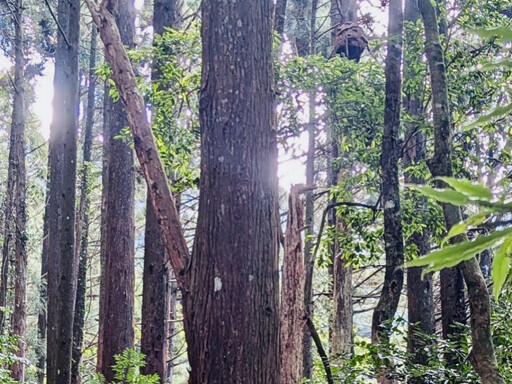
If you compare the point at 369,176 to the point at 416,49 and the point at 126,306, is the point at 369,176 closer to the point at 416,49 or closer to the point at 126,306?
the point at 416,49

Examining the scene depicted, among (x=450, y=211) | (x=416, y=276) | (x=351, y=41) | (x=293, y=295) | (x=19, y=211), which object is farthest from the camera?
(x=19, y=211)

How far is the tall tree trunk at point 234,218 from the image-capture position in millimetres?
2934

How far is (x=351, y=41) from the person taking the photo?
6.81 m

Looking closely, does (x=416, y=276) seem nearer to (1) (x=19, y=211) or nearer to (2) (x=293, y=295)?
(2) (x=293, y=295)

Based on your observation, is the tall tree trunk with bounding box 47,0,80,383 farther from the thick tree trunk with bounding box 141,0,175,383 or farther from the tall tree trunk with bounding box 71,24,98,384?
the tall tree trunk with bounding box 71,24,98,384

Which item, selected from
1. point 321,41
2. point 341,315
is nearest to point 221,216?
point 341,315

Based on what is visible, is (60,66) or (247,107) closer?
(247,107)

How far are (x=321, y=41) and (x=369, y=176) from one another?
7.95 meters

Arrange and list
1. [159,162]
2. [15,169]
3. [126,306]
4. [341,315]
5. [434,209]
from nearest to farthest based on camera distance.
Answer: [159,162] → [434,209] → [126,306] → [341,315] → [15,169]

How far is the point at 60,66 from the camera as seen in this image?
7680 mm

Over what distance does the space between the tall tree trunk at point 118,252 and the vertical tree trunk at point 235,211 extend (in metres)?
5.10

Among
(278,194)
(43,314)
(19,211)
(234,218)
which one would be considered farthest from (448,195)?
(43,314)

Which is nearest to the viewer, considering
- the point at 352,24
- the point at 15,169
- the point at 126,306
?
the point at 352,24

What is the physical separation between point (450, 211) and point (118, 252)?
6.15 metres
